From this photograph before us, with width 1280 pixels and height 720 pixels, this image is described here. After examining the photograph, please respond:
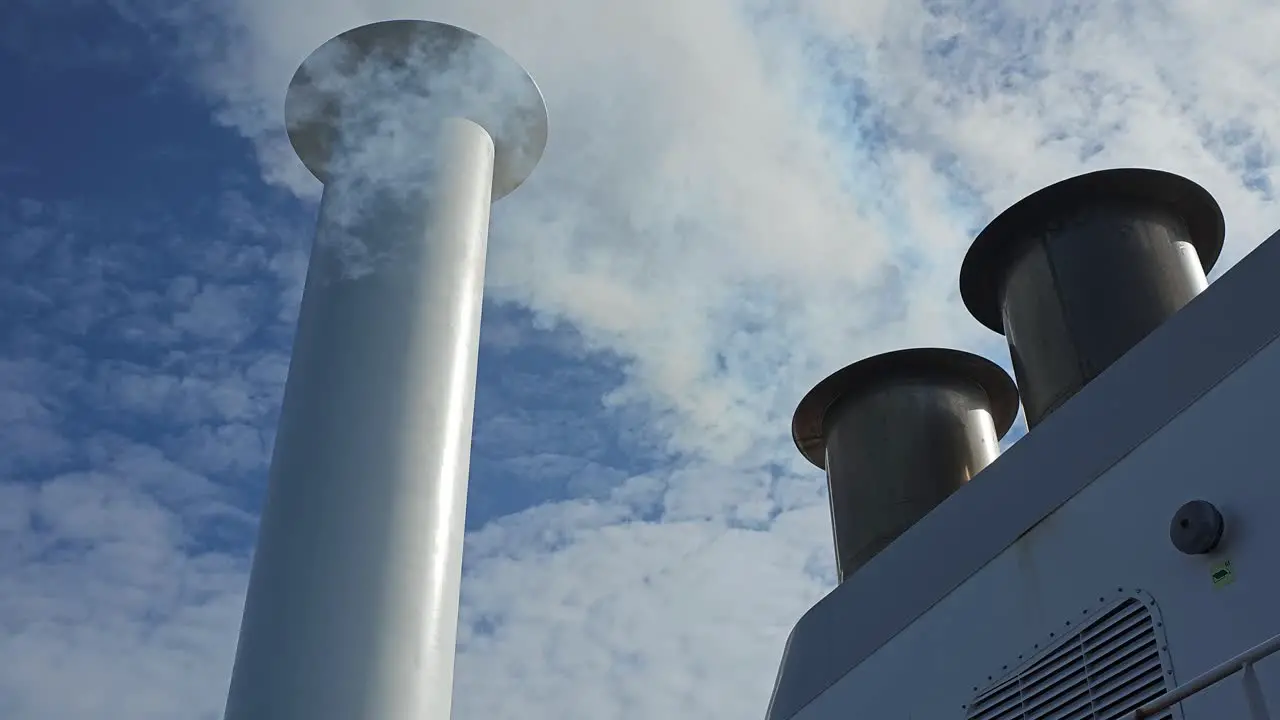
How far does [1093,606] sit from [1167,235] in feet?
9.00

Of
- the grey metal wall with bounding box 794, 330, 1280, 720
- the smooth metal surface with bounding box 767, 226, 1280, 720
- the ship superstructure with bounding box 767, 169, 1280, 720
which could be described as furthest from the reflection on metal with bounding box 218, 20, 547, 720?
the grey metal wall with bounding box 794, 330, 1280, 720

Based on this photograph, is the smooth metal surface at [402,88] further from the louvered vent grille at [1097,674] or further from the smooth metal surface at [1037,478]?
the louvered vent grille at [1097,674]

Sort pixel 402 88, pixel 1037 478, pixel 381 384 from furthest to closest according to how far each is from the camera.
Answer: pixel 402 88
pixel 381 384
pixel 1037 478

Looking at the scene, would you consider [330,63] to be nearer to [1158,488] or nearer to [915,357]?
[915,357]

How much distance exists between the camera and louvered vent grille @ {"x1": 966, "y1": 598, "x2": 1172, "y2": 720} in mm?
3916

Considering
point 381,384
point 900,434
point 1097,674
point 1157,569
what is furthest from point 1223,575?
point 381,384

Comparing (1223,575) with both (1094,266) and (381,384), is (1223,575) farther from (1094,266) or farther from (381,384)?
(381,384)

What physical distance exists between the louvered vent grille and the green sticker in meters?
0.31

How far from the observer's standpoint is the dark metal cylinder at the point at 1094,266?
583cm

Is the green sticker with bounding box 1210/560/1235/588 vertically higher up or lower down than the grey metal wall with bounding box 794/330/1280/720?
lower down

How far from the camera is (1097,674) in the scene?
4.15 m

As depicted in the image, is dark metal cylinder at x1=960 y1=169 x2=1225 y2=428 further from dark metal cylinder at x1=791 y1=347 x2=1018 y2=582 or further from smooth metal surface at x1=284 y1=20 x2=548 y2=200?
smooth metal surface at x1=284 y1=20 x2=548 y2=200

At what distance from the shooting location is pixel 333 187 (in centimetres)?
878

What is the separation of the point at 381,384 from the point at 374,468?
612 millimetres
